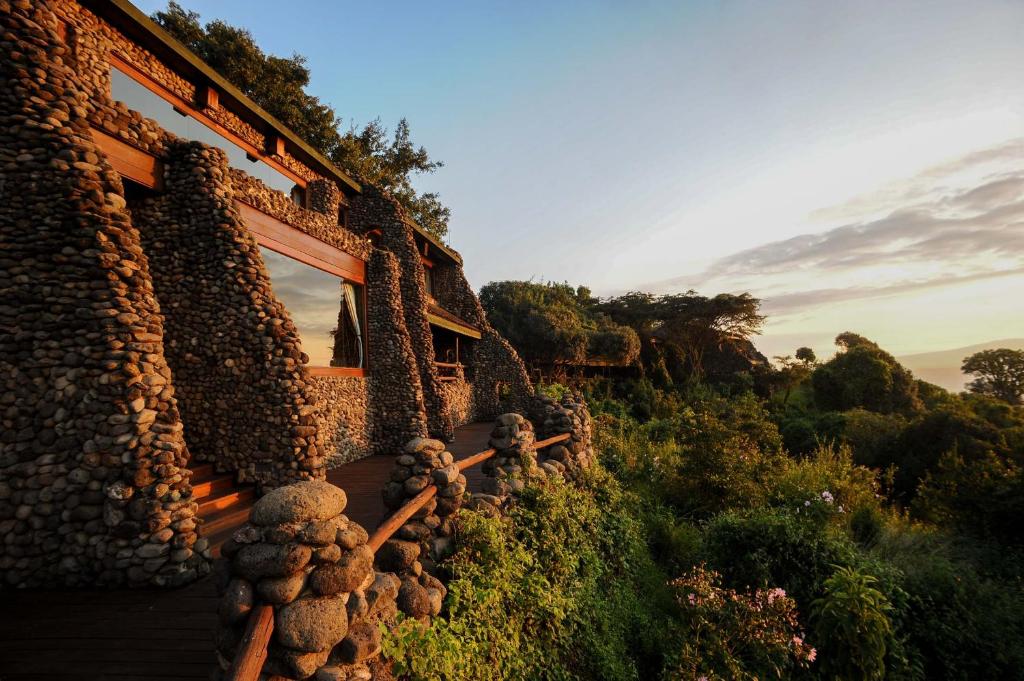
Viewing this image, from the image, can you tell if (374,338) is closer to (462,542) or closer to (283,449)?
(283,449)

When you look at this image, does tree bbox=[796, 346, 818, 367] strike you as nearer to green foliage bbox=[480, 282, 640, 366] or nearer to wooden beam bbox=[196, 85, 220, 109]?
green foliage bbox=[480, 282, 640, 366]

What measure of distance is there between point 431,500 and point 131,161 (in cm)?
688

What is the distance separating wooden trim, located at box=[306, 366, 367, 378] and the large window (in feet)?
0.47

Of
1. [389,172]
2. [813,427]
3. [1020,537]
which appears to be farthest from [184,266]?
[389,172]

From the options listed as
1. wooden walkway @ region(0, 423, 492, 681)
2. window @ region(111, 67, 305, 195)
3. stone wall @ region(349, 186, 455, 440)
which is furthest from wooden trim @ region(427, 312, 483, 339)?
wooden walkway @ region(0, 423, 492, 681)

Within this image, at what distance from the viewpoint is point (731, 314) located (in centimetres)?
2716

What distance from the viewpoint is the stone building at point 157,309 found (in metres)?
4.60

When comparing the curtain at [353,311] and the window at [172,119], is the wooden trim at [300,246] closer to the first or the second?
the curtain at [353,311]

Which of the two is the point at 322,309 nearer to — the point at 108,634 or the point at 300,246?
the point at 300,246

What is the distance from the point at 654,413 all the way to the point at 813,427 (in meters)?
6.58

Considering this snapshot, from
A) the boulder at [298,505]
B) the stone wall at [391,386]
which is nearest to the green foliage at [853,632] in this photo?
the boulder at [298,505]

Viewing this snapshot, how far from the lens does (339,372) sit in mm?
10227

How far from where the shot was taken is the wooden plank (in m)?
2.03

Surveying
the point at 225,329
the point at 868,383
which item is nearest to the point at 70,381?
the point at 225,329
